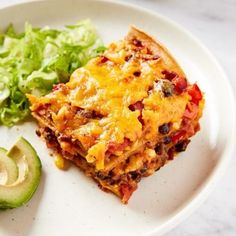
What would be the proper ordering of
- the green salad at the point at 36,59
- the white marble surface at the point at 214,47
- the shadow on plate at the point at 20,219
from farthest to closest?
the green salad at the point at 36,59 < the white marble surface at the point at 214,47 < the shadow on plate at the point at 20,219

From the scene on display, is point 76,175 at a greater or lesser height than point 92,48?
lesser

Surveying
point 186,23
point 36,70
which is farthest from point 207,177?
point 186,23

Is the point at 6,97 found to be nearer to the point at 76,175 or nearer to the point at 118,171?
the point at 76,175

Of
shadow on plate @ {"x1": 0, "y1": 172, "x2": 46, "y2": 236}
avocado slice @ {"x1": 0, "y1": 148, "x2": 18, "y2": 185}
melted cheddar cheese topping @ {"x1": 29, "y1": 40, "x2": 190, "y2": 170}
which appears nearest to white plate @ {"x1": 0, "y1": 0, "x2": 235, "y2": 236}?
shadow on plate @ {"x1": 0, "y1": 172, "x2": 46, "y2": 236}

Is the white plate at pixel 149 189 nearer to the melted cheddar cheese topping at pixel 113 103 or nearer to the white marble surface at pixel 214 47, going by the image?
the white marble surface at pixel 214 47

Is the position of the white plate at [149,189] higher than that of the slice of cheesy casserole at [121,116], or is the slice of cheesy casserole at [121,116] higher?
the slice of cheesy casserole at [121,116]

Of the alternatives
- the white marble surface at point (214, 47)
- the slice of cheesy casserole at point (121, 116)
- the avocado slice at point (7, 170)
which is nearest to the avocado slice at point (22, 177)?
the avocado slice at point (7, 170)
